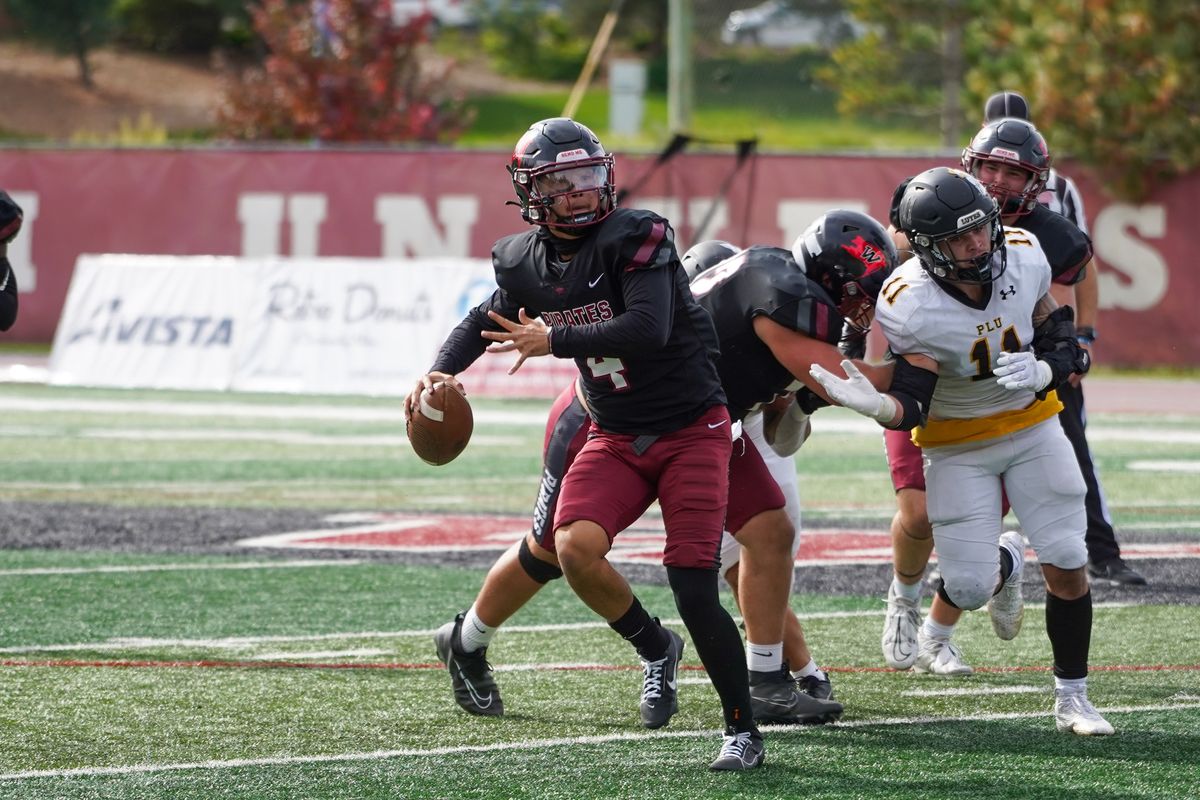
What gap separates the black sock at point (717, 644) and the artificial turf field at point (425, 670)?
0.19 meters

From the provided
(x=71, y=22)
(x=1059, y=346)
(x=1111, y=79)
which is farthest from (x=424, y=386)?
(x=71, y=22)

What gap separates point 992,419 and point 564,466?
127 cm

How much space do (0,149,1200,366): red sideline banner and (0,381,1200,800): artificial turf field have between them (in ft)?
20.5

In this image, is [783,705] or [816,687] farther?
[816,687]

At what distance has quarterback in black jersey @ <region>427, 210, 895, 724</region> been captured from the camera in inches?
218

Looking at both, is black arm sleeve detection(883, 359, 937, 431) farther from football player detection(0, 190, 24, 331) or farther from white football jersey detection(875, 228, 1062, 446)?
football player detection(0, 190, 24, 331)

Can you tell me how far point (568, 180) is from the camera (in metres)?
5.29

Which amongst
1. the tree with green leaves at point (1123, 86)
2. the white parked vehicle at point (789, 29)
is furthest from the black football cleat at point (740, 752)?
the white parked vehicle at point (789, 29)

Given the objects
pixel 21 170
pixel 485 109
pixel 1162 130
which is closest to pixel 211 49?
pixel 485 109

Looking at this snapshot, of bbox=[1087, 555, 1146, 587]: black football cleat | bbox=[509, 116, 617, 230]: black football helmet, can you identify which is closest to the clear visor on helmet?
bbox=[509, 116, 617, 230]: black football helmet

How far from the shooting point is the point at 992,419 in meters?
5.61

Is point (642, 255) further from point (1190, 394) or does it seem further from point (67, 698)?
point (1190, 394)

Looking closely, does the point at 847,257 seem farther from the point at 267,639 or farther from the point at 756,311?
the point at 267,639

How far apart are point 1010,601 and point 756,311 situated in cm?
144
